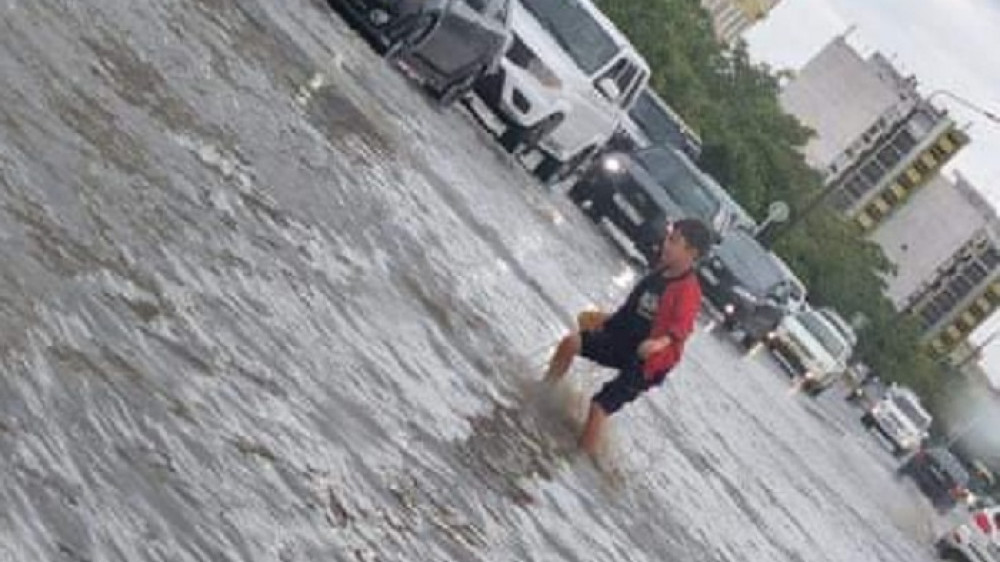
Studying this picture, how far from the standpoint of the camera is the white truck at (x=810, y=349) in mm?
38344

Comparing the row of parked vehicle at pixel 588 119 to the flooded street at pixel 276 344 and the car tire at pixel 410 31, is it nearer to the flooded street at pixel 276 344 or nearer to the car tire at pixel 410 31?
the car tire at pixel 410 31

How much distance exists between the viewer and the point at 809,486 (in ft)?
69.8

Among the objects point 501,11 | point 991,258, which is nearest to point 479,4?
point 501,11

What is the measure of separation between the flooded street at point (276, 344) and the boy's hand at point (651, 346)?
77 cm

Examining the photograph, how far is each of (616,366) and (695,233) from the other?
1.04 m

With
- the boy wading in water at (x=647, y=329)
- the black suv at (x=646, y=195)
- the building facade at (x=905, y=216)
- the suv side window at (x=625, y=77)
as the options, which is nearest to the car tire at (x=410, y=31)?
the suv side window at (x=625, y=77)

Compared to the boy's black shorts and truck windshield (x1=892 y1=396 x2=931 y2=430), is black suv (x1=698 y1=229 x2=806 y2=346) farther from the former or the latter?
the boy's black shorts

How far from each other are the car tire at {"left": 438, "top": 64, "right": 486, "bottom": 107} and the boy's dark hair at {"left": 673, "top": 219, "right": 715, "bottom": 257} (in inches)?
449

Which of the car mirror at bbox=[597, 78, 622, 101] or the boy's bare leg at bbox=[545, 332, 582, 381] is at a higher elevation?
the car mirror at bbox=[597, 78, 622, 101]

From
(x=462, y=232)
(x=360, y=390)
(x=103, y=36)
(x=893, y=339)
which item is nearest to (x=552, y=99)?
(x=462, y=232)

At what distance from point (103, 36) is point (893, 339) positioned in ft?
297

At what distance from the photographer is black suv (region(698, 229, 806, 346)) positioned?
104 feet

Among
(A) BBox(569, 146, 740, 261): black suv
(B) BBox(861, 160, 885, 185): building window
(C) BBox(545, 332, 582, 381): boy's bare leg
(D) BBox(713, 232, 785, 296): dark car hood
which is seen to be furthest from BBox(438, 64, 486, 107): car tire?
(B) BBox(861, 160, 885, 185): building window

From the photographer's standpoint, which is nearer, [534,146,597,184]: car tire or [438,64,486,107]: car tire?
[438,64,486,107]: car tire
